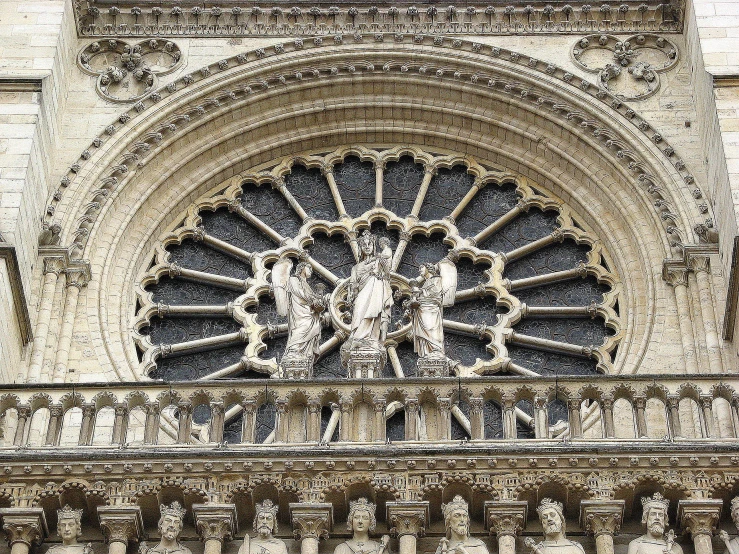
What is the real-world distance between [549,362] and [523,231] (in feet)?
6.08

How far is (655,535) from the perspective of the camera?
1595 cm

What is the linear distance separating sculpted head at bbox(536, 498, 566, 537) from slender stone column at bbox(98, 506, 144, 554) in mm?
3129

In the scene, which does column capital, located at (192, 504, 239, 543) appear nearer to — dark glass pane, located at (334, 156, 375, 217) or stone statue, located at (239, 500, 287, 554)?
stone statue, located at (239, 500, 287, 554)

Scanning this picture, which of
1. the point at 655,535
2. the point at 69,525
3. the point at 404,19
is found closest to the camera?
the point at 655,535

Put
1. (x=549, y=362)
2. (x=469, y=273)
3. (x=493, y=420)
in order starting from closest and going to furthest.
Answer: (x=493, y=420), (x=549, y=362), (x=469, y=273)

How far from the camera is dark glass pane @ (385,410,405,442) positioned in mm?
18984

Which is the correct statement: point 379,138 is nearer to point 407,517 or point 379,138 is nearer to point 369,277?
point 369,277

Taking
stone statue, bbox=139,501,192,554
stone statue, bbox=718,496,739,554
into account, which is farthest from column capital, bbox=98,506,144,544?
stone statue, bbox=718,496,739,554

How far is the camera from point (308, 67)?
21.9m

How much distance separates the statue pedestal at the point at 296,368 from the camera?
58.2ft

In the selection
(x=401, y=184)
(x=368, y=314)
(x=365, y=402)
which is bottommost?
(x=365, y=402)

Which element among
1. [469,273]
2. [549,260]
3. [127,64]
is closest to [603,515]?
[469,273]

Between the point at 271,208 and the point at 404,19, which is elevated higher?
the point at 404,19

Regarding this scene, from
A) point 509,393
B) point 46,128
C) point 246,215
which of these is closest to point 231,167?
point 246,215
